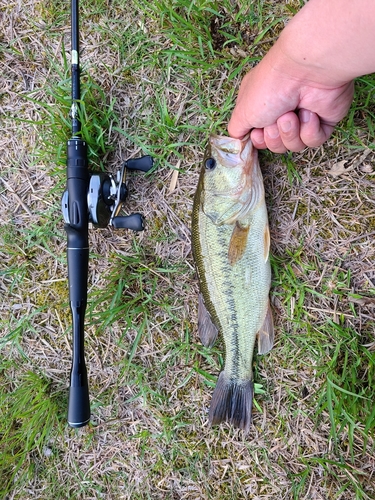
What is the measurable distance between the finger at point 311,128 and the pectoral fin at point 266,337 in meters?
1.16

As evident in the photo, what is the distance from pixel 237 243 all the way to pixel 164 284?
764mm

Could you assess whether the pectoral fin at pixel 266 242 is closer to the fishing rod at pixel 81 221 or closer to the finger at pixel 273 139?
the finger at pixel 273 139

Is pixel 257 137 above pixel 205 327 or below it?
above

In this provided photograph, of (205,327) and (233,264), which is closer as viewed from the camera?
(233,264)

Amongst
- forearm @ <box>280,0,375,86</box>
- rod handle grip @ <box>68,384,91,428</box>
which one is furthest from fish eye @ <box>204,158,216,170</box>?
rod handle grip @ <box>68,384,91,428</box>

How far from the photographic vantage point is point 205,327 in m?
2.83

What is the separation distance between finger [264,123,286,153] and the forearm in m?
0.37

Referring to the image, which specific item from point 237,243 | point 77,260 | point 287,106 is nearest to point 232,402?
point 237,243

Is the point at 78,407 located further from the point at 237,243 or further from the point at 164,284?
the point at 237,243

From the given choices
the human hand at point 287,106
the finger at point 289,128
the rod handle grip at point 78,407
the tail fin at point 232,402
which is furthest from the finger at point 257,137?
the rod handle grip at point 78,407

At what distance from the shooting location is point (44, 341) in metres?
3.30

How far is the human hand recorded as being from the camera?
6.97 ft

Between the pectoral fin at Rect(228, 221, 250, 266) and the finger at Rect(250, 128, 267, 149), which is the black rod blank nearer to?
the pectoral fin at Rect(228, 221, 250, 266)

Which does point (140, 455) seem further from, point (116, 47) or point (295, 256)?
point (116, 47)
